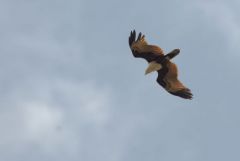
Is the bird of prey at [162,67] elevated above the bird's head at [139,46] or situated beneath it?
situated beneath

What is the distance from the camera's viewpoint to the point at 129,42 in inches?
1145

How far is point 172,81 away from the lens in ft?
91.6

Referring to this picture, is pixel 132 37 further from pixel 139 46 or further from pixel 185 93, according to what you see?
pixel 185 93

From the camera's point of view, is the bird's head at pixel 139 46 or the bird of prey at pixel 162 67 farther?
the bird's head at pixel 139 46

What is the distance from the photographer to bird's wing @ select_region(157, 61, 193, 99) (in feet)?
90.1

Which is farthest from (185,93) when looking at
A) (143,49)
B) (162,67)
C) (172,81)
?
(143,49)

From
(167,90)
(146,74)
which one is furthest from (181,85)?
(146,74)

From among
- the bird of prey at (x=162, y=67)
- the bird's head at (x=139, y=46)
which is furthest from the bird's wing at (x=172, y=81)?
the bird's head at (x=139, y=46)

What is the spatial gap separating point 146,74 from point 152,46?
2285 millimetres

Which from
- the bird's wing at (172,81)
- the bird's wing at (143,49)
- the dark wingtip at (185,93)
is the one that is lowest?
the dark wingtip at (185,93)

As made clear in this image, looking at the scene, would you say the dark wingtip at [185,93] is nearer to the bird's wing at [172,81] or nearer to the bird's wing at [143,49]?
the bird's wing at [172,81]

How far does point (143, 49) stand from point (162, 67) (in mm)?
1679

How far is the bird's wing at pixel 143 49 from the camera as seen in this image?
27.6 meters

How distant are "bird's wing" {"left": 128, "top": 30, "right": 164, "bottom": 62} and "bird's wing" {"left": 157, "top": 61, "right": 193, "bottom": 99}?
91 centimetres
